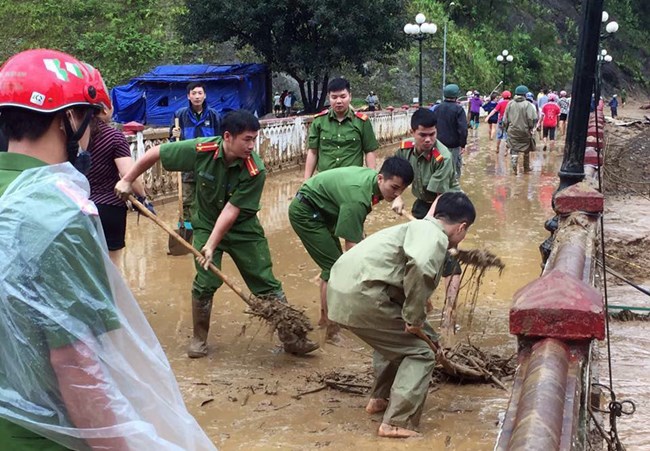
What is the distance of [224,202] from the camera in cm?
536

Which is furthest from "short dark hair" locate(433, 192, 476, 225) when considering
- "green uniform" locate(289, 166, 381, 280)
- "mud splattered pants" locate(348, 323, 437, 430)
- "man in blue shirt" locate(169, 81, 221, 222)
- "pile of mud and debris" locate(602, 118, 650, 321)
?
"man in blue shirt" locate(169, 81, 221, 222)

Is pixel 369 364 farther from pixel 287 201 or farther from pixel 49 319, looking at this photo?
pixel 287 201

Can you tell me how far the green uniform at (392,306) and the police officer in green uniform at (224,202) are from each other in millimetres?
1120

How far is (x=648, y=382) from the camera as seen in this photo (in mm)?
5121

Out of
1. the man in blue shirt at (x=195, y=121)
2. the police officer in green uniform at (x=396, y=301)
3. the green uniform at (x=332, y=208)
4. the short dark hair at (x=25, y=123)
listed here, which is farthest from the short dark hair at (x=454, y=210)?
the man in blue shirt at (x=195, y=121)

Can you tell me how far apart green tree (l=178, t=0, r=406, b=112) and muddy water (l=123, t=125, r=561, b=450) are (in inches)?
647

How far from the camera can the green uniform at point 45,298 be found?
1.46m

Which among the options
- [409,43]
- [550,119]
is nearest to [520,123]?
[550,119]

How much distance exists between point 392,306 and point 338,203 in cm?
140

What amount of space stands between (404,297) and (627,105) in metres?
63.0

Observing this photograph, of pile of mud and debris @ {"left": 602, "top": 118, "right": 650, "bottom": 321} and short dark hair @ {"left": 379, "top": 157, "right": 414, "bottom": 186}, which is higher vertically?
short dark hair @ {"left": 379, "top": 157, "right": 414, "bottom": 186}

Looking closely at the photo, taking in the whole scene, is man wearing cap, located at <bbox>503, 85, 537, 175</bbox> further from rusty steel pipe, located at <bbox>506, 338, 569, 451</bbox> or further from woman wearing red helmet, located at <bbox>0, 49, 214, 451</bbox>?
woman wearing red helmet, located at <bbox>0, 49, 214, 451</bbox>

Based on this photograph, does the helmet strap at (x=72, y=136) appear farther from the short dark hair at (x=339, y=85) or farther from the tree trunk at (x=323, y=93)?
the tree trunk at (x=323, y=93)

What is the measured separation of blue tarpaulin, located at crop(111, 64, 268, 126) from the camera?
1030 inches
